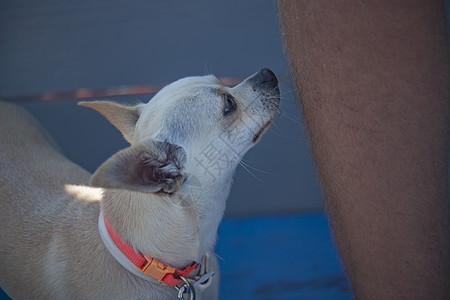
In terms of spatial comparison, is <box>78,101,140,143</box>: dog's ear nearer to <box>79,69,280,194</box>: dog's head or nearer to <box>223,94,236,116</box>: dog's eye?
<box>79,69,280,194</box>: dog's head

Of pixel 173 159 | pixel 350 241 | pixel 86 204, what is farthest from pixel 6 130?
pixel 350 241

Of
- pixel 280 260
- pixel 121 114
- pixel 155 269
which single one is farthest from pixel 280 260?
pixel 121 114

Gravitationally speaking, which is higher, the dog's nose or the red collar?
the dog's nose

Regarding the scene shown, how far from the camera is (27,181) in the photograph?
1.35 metres

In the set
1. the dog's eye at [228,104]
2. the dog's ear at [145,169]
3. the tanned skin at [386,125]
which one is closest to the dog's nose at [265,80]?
the dog's eye at [228,104]

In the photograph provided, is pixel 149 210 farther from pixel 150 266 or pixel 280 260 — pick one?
pixel 280 260

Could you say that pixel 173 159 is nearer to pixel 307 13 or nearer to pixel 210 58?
pixel 307 13

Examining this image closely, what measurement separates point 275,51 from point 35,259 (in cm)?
151

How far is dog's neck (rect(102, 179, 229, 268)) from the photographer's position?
96cm

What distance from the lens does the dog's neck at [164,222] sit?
3.16 ft

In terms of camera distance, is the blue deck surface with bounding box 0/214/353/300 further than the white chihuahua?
Yes

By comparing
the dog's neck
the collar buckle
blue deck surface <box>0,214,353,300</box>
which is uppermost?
the dog's neck

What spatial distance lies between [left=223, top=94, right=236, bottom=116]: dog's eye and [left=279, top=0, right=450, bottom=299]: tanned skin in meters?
0.26

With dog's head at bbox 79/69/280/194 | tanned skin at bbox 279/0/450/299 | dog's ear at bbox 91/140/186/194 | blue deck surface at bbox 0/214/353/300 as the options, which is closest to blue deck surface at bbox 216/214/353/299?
blue deck surface at bbox 0/214/353/300
